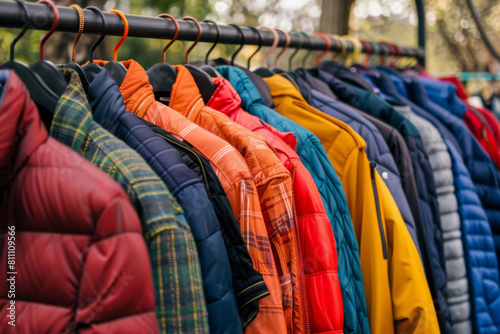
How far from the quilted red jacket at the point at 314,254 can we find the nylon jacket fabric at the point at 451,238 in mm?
586

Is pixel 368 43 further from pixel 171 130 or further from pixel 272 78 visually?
pixel 171 130

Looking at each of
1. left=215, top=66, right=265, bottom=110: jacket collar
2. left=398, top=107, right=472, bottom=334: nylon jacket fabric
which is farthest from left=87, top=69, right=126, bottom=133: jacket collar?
left=398, top=107, right=472, bottom=334: nylon jacket fabric

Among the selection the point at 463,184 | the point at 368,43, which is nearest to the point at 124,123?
the point at 463,184

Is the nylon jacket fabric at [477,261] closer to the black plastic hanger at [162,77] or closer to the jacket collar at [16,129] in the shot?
the black plastic hanger at [162,77]

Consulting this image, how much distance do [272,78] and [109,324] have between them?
99 centimetres

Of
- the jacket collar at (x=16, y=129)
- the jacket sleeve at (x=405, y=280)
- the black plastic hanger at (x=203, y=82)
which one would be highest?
the black plastic hanger at (x=203, y=82)

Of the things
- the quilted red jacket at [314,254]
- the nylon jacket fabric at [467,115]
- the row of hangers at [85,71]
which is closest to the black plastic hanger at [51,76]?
the row of hangers at [85,71]

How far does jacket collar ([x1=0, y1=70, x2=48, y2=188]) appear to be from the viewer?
771 millimetres

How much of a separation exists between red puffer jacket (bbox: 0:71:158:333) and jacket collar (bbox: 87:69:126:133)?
0.20 m

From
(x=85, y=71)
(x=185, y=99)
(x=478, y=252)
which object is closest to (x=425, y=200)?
(x=478, y=252)

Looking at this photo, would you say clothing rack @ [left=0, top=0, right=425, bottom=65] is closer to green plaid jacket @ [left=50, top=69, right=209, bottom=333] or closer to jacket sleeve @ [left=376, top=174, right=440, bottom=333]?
green plaid jacket @ [left=50, top=69, right=209, bottom=333]

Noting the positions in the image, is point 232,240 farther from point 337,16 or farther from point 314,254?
point 337,16

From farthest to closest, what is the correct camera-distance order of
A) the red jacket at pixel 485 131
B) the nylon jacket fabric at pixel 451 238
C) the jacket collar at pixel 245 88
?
the red jacket at pixel 485 131, the nylon jacket fabric at pixel 451 238, the jacket collar at pixel 245 88

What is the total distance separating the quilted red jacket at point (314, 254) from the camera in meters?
1.15
